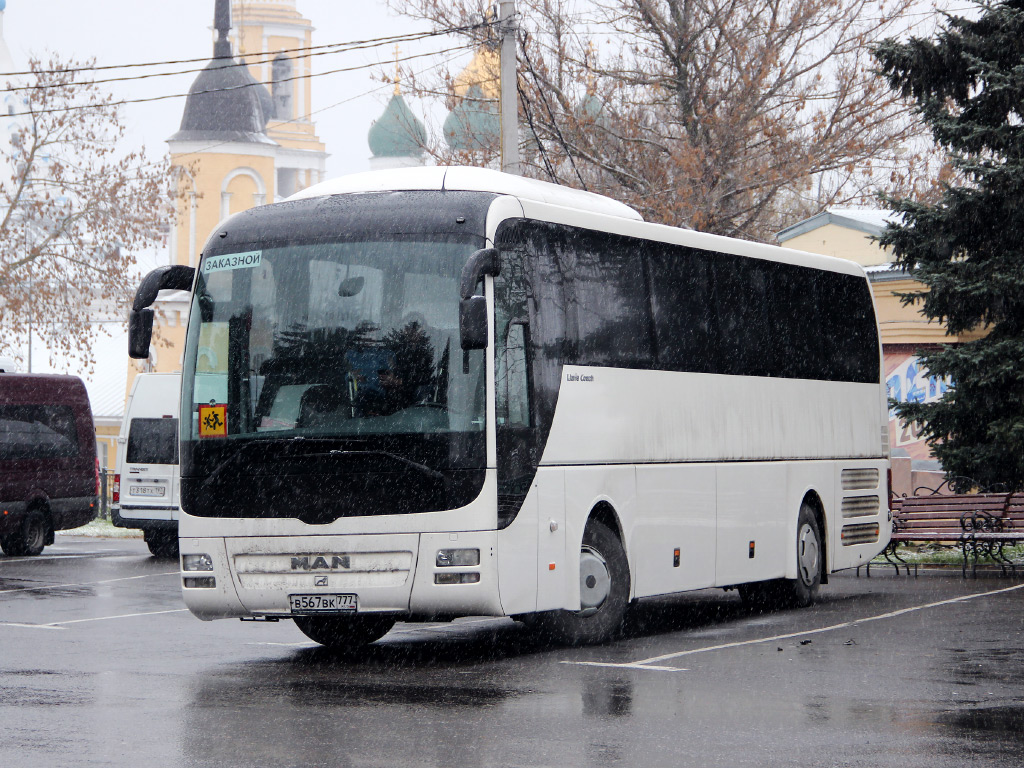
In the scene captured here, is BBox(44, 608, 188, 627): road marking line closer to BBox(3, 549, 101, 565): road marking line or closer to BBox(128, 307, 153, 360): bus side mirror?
BBox(128, 307, 153, 360): bus side mirror

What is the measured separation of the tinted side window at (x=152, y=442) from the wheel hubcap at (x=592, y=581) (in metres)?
12.8

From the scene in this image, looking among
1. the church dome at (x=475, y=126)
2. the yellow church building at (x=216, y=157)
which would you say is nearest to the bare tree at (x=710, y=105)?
the church dome at (x=475, y=126)

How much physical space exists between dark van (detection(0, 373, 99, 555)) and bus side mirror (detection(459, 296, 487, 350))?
1423 cm

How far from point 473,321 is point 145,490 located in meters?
14.6

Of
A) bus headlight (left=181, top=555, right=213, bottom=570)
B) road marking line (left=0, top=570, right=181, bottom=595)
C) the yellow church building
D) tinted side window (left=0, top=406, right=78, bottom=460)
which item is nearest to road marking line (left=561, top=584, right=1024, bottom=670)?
bus headlight (left=181, top=555, right=213, bottom=570)

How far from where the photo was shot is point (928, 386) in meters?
29.2

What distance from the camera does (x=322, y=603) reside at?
444 inches

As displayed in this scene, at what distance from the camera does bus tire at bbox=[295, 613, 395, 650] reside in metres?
12.7

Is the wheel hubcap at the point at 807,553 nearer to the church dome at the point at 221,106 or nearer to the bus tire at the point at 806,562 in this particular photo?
the bus tire at the point at 806,562

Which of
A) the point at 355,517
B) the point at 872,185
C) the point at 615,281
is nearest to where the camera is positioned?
the point at 355,517

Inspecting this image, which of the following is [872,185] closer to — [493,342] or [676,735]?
[493,342]

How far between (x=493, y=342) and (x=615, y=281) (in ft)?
6.41

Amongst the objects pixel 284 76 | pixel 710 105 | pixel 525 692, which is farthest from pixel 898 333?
pixel 284 76

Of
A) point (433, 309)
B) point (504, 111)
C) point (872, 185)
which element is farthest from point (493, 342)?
point (872, 185)
